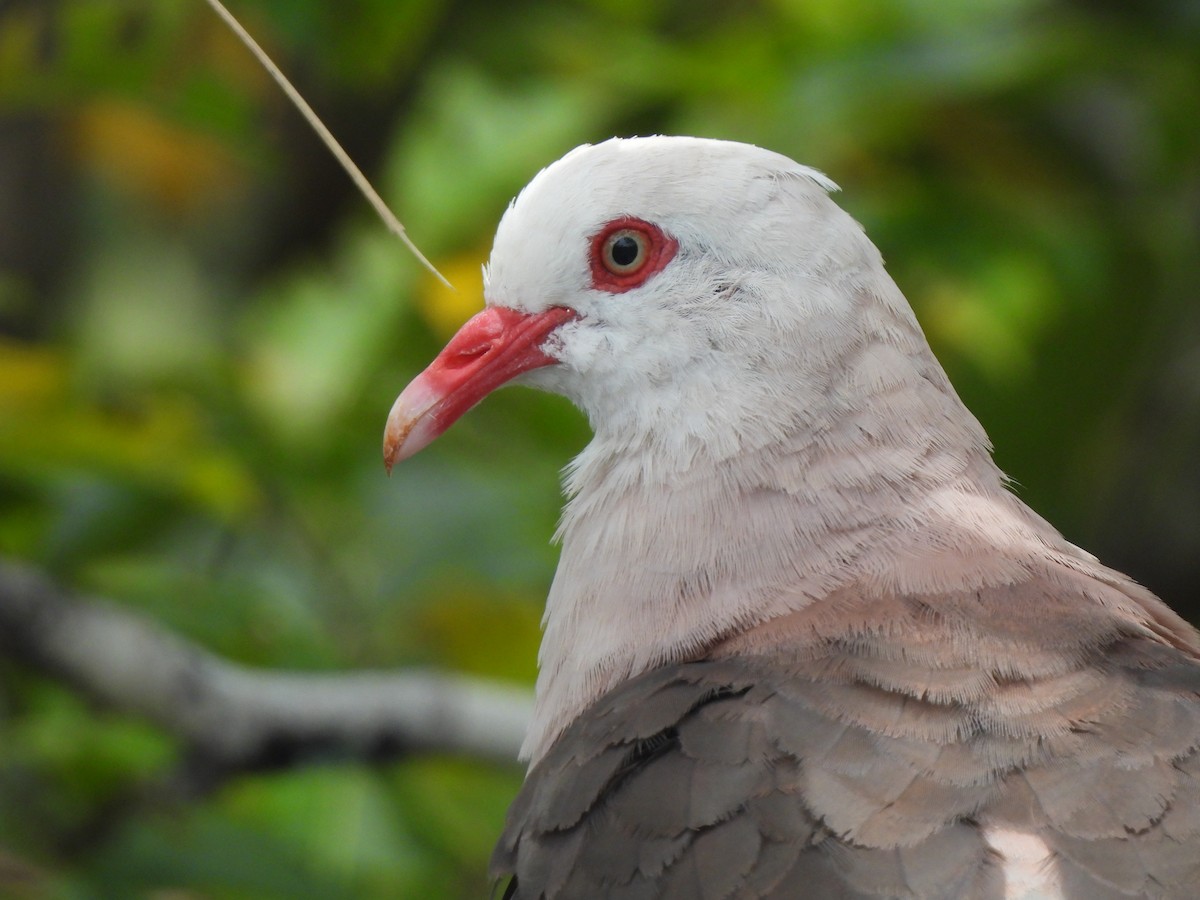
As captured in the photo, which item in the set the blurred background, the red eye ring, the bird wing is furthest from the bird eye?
the blurred background

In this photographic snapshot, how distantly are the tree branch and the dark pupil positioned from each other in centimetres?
116

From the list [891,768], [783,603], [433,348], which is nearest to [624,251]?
[783,603]

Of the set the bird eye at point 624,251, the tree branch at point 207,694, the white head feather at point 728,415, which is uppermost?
the bird eye at point 624,251

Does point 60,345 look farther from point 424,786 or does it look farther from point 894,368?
point 894,368

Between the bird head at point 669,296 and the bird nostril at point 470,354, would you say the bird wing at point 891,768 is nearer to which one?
the bird head at point 669,296

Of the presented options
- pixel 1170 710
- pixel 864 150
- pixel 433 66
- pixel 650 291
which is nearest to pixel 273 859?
pixel 650 291

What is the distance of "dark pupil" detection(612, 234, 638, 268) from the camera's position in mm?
2303

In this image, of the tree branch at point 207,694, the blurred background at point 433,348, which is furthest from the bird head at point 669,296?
the blurred background at point 433,348

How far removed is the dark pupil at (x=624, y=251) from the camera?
230 centimetres

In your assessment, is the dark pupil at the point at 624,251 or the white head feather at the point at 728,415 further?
the dark pupil at the point at 624,251

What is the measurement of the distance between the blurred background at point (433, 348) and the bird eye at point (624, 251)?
3.79 ft

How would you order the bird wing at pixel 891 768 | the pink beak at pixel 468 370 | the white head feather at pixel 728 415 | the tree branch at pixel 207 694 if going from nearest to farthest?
the bird wing at pixel 891 768, the white head feather at pixel 728 415, the pink beak at pixel 468 370, the tree branch at pixel 207 694

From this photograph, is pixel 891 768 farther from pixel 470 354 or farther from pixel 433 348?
pixel 433 348

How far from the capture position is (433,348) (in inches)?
160
